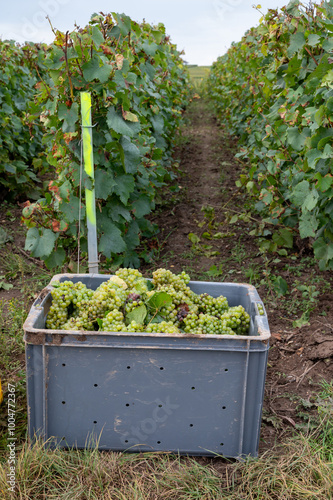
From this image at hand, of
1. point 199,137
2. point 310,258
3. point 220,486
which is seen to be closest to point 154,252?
point 310,258

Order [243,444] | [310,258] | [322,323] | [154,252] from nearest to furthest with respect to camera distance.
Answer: [243,444] → [322,323] → [310,258] → [154,252]

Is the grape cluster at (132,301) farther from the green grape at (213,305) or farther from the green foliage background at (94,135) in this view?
the green foliage background at (94,135)

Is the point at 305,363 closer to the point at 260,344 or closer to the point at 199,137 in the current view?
the point at 260,344

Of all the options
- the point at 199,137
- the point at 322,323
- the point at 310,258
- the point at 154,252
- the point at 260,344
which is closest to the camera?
the point at 260,344

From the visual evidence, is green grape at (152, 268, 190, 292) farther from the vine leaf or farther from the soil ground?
the soil ground

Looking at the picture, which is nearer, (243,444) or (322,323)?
(243,444)

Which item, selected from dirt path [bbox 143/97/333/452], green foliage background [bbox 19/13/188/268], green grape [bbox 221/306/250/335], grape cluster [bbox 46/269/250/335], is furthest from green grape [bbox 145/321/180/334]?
green foliage background [bbox 19/13/188/268]

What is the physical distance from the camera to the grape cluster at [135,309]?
2.18 metres

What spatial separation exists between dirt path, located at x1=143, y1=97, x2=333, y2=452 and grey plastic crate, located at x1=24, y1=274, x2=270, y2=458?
384 mm

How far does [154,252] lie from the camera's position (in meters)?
4.75

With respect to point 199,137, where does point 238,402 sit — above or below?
below

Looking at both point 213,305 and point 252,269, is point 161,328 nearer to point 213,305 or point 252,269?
point 213,305

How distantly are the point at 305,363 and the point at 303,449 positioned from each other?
891mm

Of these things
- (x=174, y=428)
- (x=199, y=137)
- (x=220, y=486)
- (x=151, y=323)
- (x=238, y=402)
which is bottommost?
(x=220, y=486)
